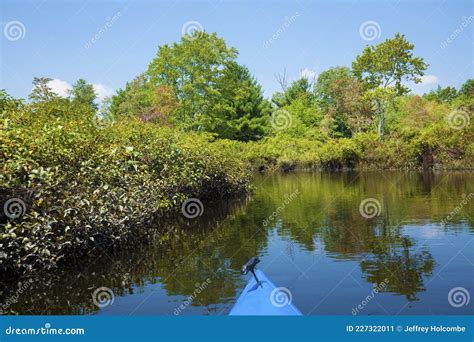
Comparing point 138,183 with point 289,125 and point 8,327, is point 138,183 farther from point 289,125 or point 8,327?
point 289,125

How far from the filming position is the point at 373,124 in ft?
196

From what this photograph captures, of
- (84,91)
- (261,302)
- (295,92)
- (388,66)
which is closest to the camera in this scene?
(261,302)

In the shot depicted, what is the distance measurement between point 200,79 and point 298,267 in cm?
3918

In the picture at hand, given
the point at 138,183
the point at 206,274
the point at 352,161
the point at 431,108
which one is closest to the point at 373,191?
the point at 138,183

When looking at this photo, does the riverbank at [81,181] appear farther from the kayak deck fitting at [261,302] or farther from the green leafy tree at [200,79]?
the green leafy tree at [200,79]

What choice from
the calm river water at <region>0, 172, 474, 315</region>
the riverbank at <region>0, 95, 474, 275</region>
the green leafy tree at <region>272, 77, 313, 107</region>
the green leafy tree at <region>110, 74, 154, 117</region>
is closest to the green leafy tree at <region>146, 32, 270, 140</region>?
the green leafy tree at <region>110, 74, 154, 117</region>

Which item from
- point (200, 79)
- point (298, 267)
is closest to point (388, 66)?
point (200, 79)

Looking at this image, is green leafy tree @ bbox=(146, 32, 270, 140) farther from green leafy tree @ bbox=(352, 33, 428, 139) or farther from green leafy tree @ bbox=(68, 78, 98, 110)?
green leafy tree @ bbox=(68, 78, 98, 110)

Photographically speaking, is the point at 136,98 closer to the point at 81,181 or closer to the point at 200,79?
the point at 200,79

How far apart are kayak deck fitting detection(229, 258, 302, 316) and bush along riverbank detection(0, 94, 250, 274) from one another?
192 inches

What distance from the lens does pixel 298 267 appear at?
10.8 meters

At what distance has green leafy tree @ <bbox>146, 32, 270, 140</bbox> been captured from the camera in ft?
160

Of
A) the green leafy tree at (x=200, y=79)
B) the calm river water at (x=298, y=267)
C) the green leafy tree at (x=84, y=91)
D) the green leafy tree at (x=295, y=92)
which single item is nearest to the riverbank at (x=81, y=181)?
the calm river water at (x=298, y=267)

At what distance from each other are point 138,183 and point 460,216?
10.4 metres
